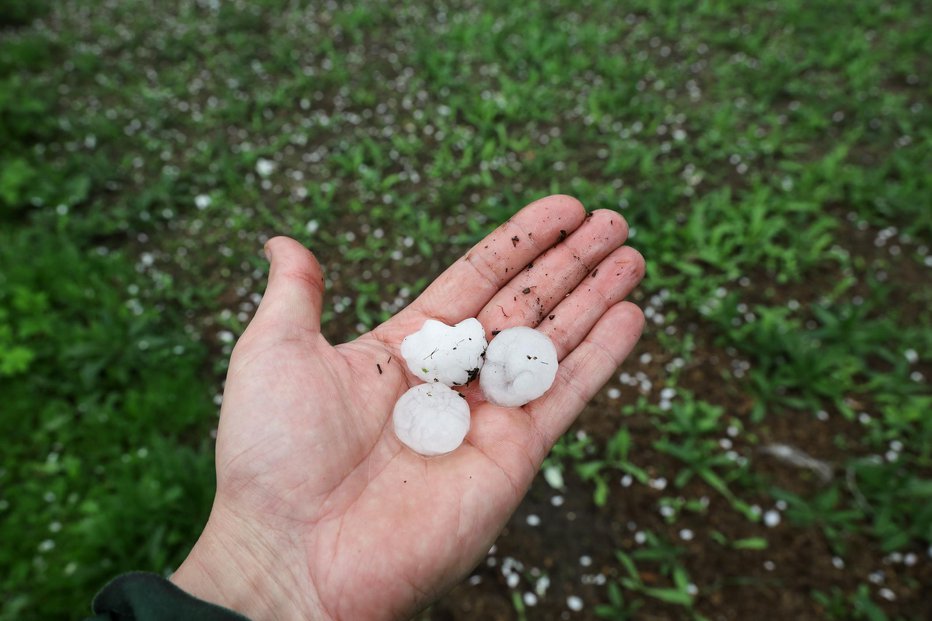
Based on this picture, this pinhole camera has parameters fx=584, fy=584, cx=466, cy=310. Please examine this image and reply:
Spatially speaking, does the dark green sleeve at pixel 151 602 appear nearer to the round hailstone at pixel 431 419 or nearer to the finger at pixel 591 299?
the round hailstone at pixel 431 419

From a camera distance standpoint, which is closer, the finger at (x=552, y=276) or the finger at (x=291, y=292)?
the finger at (x=291, y=292)

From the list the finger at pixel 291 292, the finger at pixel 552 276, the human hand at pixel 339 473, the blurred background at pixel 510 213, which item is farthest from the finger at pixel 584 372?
the finger at pixel 291 292

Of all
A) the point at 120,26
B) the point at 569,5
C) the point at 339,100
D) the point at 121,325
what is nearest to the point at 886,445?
the point at 121,325

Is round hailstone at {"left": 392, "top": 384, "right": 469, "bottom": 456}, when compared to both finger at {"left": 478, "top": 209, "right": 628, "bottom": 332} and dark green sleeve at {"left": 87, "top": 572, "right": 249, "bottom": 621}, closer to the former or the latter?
finger at {"left": 478, "top": 209, "right": 628, "bottom": 332}

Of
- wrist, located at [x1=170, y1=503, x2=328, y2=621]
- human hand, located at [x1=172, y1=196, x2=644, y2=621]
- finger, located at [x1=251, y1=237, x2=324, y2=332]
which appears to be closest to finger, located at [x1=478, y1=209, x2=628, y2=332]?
human hand, located at [x1=172, y1=196, x2=644, y2=621]

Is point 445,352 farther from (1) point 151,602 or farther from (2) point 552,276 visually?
(1) point 151,602

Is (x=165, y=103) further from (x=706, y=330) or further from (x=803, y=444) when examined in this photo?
(x=803, y=444)
